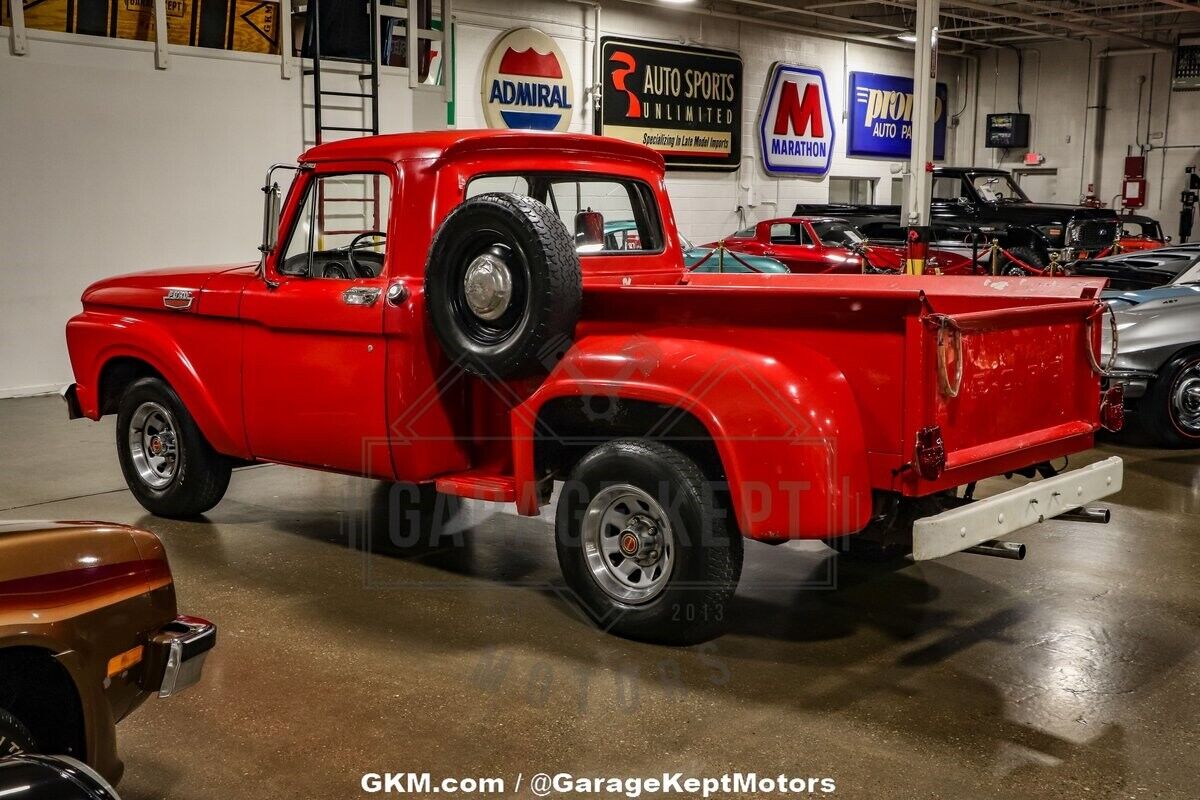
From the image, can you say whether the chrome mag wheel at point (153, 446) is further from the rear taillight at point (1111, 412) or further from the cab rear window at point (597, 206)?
the rear taillight at point (1111, 412)

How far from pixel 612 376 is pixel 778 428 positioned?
749mm

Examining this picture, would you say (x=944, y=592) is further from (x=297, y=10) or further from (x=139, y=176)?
(x=297, y=10)

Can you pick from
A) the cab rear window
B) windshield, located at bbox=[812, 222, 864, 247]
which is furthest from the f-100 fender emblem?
windshield, located at bbox=[812, 222, 864, 247]

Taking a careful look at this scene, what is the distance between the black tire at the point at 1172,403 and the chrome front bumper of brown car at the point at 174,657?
7.46 meters

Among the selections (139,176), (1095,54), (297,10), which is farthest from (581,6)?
(1095,54)

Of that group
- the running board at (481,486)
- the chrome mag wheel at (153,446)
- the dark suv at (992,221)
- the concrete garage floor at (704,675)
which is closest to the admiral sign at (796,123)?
the dark suv at (992,221)

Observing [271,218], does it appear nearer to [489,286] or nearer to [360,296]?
[360,296]

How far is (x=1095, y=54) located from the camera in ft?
83.5

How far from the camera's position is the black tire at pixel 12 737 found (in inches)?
101

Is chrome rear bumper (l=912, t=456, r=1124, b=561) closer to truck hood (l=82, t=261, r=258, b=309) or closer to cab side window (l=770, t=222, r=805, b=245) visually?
truck hood (l=82, t=261, r=258, b=309)

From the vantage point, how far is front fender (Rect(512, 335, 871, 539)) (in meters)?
4.07

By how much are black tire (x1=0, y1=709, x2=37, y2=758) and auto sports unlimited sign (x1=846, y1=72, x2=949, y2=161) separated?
916 inches

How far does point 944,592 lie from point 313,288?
10.4 ft

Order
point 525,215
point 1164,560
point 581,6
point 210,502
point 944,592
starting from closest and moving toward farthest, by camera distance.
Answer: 1. point 525,215
2. point 944,592
3. point 1164,560
4. point 210,502
5. point 581,6
